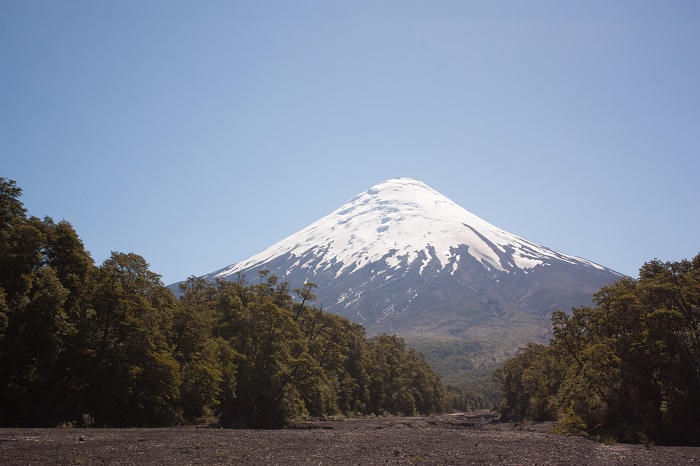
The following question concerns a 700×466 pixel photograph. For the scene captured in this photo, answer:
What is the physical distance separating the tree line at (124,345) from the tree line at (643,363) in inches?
909

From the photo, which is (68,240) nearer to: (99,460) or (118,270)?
(118,270)

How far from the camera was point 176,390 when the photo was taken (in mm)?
39031

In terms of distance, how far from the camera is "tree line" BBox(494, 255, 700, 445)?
33444 mm

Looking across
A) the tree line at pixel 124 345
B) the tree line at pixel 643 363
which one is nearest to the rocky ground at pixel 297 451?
the tree line at pixel 643 363

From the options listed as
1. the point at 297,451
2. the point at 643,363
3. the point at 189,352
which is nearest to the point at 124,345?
the point at 189,352

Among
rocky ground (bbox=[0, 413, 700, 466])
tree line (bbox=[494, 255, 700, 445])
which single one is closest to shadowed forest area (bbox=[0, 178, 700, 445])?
tree line (bbox=[494, 255, 700, 445])

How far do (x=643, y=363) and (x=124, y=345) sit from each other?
35.3 meters

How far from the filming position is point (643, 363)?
3638 cm

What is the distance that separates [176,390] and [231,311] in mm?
14491

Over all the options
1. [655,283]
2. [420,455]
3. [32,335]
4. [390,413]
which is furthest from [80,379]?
[390,413]

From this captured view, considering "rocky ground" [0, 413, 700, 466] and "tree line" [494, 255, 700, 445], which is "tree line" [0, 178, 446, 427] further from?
"tree line" [494, 255, 700, 445]

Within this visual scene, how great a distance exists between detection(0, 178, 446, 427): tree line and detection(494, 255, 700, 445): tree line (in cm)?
2309

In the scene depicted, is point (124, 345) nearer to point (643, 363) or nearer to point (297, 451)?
point (297, 451)

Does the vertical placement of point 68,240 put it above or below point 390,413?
above
